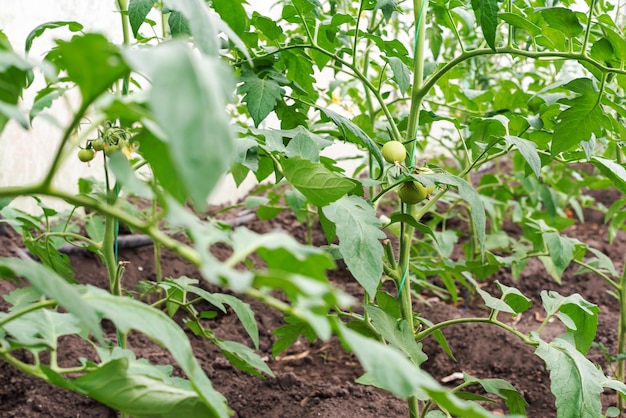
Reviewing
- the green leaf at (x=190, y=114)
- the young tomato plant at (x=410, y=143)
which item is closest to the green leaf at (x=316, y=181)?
the young tomato plant at (x=410, y=143)

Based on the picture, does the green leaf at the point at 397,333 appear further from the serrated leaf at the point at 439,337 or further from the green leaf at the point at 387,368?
the green leaf at the point at 387,368

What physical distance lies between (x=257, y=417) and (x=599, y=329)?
117cm

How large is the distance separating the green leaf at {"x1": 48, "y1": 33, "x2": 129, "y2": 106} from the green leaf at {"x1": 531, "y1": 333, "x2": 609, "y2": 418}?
0.81 metres

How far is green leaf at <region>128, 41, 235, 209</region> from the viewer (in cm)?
37

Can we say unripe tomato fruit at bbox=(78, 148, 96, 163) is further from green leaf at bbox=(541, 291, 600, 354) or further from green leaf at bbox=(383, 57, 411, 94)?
green leaf at bbox=(541, 291, 600, 354)

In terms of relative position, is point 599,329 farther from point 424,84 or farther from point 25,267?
point 25,267

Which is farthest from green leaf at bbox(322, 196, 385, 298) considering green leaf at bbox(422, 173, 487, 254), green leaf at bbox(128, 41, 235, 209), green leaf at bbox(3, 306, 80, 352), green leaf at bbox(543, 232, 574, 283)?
green leaf at bbox(543, 232, 574, 283)

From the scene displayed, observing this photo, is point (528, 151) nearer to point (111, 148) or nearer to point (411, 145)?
point (411, 145)

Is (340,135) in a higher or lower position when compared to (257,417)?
higher

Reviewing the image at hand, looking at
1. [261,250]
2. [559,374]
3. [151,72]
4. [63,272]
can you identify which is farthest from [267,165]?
[151,72]

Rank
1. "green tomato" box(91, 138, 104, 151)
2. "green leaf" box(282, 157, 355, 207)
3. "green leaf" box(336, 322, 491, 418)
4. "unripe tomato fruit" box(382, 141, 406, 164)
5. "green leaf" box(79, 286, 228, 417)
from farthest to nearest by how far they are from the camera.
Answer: "green tomato" box(91, 138, 104, 151), "unripe tomato fruit" box(382, 141, 406, 164), "green leaf" box(282, 157, 355, 207), "green leaf" box(79, 286, 228, 417), "green leaf" box(336, 322, 491, 418)

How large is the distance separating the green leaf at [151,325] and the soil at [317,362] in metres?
0.93

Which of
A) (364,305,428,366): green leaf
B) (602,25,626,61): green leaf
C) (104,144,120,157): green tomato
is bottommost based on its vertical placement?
(364,305,428,366): green leaf

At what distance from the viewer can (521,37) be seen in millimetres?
2734
